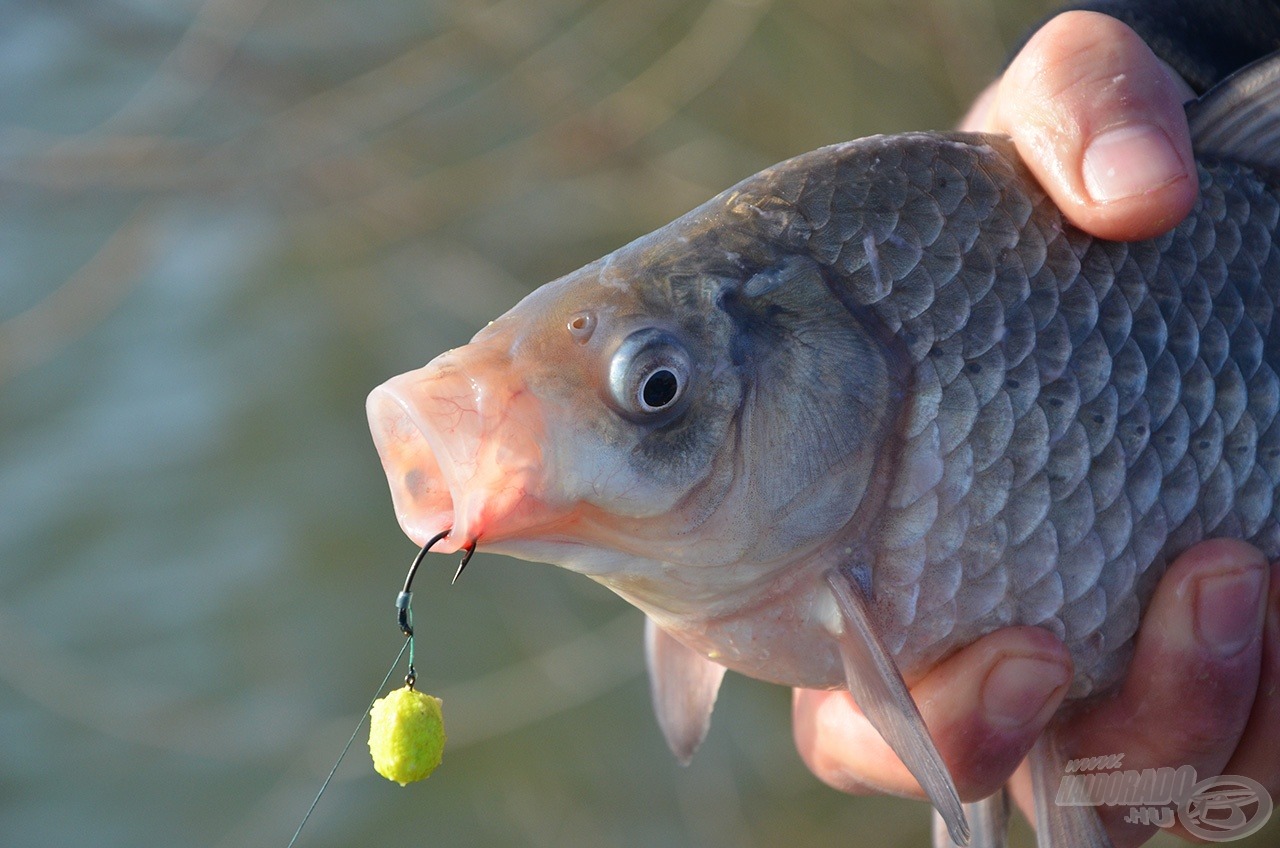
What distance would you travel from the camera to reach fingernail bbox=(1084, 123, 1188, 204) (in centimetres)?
96

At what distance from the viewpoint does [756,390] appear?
0.87 metres

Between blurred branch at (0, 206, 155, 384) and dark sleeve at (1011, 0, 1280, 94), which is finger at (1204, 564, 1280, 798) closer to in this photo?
dark sleeve at (1011, 0, 1280, 94)

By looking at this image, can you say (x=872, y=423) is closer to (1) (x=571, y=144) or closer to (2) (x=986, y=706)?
(2) (x=986, y=706)

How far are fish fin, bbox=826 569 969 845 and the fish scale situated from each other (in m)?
0.03

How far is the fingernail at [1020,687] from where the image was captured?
3.06ft

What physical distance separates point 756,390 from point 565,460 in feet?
0.54

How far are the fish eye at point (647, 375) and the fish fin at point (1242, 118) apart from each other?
61cm

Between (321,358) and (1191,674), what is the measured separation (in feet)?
8.64

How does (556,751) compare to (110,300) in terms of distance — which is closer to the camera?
(556,751)

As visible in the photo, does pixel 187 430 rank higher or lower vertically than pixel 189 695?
higher

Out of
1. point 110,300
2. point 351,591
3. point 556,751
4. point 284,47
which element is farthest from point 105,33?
point 556,751

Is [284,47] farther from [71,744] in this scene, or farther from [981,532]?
[981,532]

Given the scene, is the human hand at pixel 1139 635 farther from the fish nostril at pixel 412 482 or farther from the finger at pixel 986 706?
the fish nostril at pixel 412 482

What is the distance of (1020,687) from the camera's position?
37.4 inches
